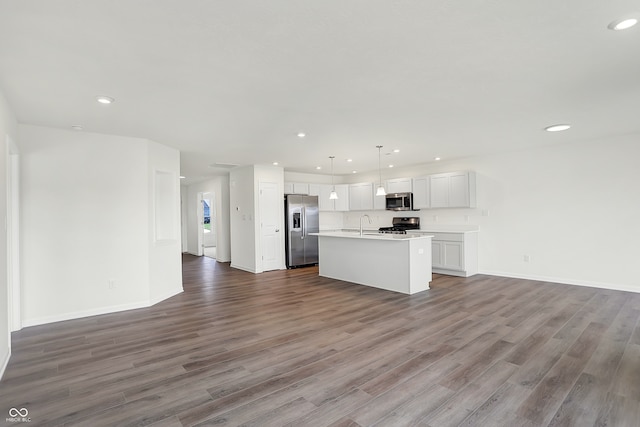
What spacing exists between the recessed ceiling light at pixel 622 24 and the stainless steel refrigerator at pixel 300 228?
632cm

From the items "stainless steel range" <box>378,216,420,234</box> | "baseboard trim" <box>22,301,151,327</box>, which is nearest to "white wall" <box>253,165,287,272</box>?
"stainless steel range" <box>378,216,420,234</box>

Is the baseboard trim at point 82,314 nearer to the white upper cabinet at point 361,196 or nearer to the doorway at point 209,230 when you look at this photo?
the doorway at point 209,230

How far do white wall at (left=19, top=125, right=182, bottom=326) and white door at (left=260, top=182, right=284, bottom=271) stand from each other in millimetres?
2681

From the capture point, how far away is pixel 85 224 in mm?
4141

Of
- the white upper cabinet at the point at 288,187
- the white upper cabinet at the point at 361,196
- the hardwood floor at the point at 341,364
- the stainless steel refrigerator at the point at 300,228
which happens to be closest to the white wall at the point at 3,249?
the hardwood floor at the point at 341,364

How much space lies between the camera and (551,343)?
3.05m

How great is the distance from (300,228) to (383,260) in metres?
2.99

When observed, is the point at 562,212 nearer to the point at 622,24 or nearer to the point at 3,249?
the point at 622,24

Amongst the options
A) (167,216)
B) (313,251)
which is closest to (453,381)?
(167,216)

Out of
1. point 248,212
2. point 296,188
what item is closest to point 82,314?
point 248,212

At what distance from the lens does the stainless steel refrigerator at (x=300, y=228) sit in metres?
7.67

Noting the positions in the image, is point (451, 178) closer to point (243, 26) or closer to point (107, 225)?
point (243, 26)

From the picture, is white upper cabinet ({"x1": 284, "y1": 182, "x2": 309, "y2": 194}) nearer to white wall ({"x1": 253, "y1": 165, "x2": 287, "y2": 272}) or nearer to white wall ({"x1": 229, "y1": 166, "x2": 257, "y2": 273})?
white wall ({"x1": 253, "y1": 165, "x2": 287, "y2": 272})

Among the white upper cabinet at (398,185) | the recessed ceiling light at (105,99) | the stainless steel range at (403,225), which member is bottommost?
the stainless steel range at (403,225)
